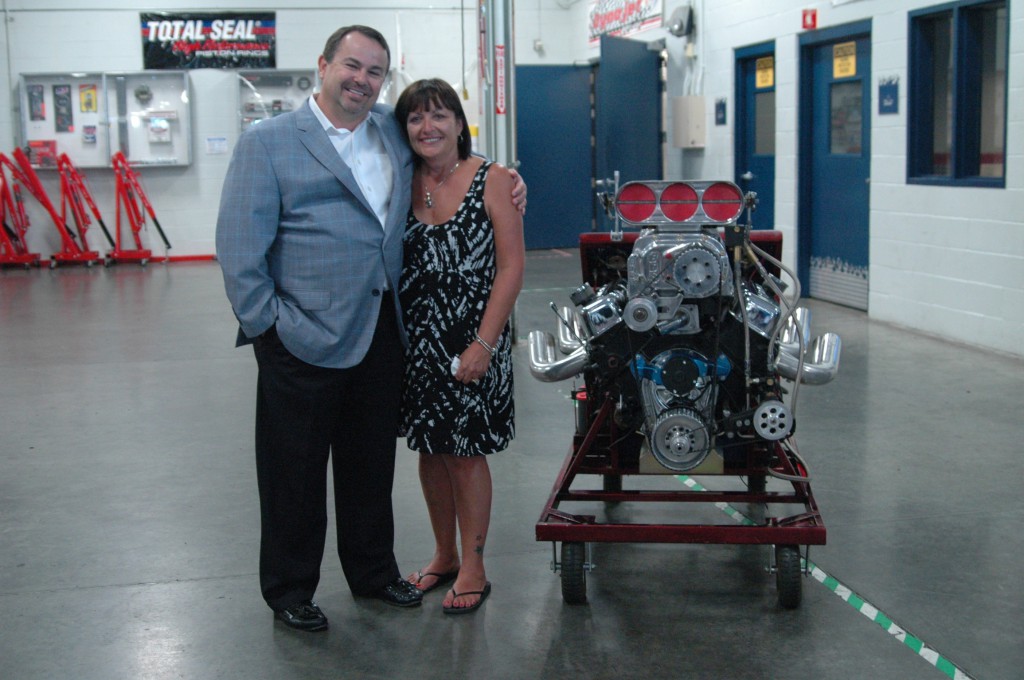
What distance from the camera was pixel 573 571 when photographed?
3.03 m

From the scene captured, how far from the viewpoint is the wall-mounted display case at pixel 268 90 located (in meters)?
13.1

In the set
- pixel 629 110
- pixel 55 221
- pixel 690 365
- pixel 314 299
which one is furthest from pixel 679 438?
pixel 55 221

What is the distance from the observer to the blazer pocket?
9.30ft

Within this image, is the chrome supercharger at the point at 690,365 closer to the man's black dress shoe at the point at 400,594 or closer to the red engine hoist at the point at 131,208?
the man's black dress shoe at the point at 400,594

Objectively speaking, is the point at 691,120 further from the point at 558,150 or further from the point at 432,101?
the point at 432,101

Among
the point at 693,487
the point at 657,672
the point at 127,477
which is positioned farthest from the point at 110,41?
the point at 657,672

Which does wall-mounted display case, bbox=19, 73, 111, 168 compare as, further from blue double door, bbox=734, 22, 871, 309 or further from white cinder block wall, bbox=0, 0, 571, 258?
blue double door, bbox=734, 22, 871, 309

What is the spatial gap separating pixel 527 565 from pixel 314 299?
1077mm

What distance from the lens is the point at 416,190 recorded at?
3.01m

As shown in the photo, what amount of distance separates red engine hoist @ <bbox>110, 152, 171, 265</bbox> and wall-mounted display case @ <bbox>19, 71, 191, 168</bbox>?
245 mm

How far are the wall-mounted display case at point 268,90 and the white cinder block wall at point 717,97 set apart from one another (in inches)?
9.2

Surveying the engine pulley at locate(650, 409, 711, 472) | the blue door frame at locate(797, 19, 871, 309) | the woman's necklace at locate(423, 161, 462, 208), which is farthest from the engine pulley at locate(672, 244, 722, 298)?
the blue door frame at locate(797, 19, 871, 309)

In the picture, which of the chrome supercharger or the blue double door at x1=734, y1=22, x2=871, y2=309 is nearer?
the chrome supercharger

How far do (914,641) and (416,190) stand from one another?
65.9 inches
